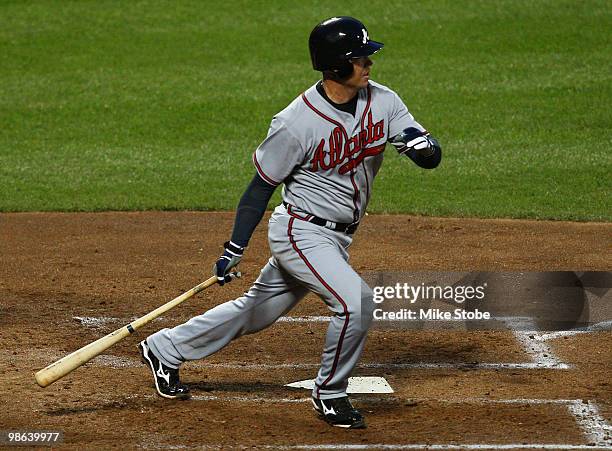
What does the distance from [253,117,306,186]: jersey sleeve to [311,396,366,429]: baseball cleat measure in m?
1.11

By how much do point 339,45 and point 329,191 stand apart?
0.71 m

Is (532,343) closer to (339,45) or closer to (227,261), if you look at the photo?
(227,261)

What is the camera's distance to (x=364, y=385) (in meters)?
5.89

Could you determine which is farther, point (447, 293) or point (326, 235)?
point (447, 293)

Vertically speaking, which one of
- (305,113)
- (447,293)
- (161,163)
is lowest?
(161,163)

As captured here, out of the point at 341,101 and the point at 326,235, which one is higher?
the point at 341,101

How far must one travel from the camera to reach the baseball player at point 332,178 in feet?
17.2

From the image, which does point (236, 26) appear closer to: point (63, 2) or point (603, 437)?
point (63, 2)

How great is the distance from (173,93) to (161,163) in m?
2.53

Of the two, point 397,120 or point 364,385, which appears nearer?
point 397,120

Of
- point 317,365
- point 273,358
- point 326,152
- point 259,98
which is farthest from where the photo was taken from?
point 259,98

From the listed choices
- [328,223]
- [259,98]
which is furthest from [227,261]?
[259,98]

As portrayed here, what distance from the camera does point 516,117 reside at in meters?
13.1

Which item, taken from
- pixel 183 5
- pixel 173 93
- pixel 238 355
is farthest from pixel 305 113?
pixel 183 5
